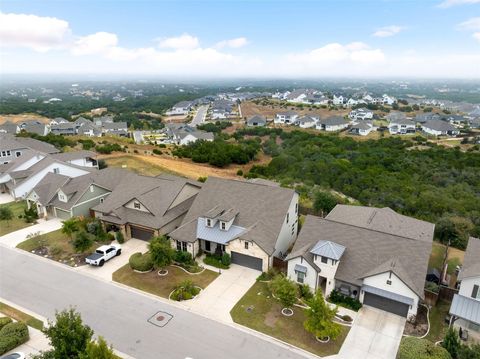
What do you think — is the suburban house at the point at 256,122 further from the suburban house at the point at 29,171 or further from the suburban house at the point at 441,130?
the suburban house at the point at 29,171

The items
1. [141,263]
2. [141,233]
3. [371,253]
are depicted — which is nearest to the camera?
[371,253]

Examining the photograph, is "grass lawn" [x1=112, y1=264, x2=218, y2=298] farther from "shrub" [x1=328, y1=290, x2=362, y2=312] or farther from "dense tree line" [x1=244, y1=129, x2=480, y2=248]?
"dense tree line" [x1=244, y1=129, x2=480, y2=248]

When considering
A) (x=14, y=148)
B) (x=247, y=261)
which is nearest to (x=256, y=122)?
(x=14, y=148)

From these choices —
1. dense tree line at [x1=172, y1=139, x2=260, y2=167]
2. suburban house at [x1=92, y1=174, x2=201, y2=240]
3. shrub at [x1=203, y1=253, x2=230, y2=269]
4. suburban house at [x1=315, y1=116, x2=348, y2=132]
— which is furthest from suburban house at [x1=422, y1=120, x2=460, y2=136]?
shrub at [x1=203, y1=253, x2=230, y2=269]

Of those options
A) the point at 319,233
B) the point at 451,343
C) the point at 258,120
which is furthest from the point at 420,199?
the point at 258,120

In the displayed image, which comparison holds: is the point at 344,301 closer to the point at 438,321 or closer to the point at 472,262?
the point at 438,321
